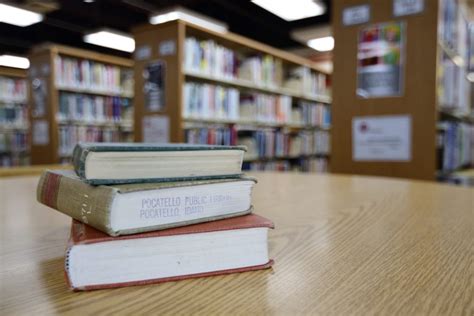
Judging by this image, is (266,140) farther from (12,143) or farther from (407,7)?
(12,143)

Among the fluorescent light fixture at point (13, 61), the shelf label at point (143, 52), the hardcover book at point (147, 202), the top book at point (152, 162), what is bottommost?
the hardcover book at point (147, 202)

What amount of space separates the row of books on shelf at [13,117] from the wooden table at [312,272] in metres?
4.54

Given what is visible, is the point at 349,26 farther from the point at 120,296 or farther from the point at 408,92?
the point at 120,296

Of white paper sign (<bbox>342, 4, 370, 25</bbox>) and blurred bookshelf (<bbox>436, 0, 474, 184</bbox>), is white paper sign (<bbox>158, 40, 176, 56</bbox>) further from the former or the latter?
blurred bookshelf (<bbox>436, 0, 474, 184</bbox>)

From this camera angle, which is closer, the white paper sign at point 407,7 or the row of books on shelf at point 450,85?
the white paper sign at point 407,7

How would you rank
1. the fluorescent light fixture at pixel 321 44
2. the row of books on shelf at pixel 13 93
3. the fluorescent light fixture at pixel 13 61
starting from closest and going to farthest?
the fluorescent light fixture at pixel 13 61 → the row of books on shelf at pixel 13 93 → the fluorescent light fixture at pixel 321 44

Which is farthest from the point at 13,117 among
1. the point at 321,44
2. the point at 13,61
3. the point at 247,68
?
the point at 321,44

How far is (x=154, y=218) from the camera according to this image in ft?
1.04

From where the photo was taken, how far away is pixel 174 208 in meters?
0.33

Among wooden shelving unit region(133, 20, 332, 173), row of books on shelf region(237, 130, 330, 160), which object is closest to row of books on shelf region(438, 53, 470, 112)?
wooden shelving unit region(133, 20, 332, 173)

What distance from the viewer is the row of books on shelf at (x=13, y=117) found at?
14.7ft

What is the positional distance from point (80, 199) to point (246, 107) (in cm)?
318

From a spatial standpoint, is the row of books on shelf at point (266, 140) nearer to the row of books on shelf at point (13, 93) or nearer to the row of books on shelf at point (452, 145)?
the row of books on shelf at point (452, 145)

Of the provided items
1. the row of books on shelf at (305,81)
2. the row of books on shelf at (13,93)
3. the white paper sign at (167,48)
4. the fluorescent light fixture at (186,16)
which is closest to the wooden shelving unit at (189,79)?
the white paper sign at (167,48)
